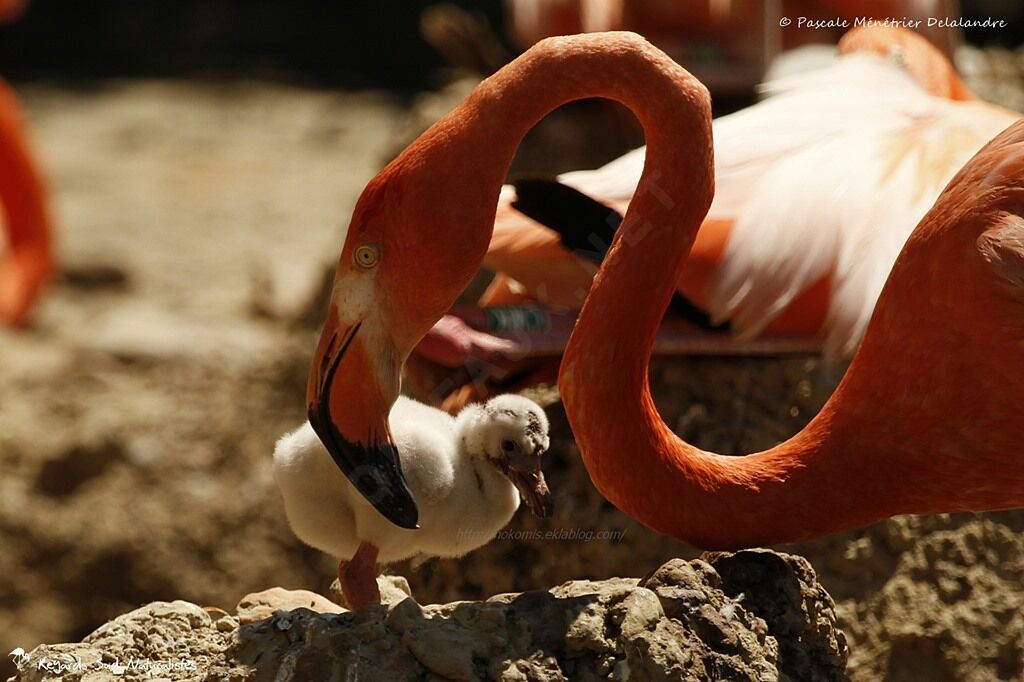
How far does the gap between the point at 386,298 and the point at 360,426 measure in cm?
20

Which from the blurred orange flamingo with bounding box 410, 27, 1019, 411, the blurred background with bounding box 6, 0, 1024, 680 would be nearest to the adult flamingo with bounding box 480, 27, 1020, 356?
the blurred orange flamingo with bounding box 410, 27, 1019, 411

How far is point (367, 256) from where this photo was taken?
228 centimetres

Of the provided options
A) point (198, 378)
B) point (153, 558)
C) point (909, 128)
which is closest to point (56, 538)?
point (153, 558)

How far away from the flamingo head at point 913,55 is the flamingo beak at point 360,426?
2082 mm

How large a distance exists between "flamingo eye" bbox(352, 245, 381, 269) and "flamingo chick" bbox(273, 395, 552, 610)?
0.35m

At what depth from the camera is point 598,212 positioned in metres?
2.90

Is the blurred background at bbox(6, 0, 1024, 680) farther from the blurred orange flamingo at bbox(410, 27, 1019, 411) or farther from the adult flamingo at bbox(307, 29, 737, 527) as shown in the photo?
the adult flamingo at bbox(307, 29, 737, 527)

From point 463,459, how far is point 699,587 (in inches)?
22.5

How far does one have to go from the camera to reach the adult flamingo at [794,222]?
3.06 metres

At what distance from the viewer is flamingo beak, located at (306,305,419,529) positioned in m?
2.22

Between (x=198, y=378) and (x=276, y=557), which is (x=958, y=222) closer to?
(x=276, y=557)

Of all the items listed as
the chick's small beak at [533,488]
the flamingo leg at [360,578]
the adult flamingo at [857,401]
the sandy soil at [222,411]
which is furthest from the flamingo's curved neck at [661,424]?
the sandy soil at [222,411]

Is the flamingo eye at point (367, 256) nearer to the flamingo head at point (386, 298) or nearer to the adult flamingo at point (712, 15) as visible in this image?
the flamingo head at point (386, 298)

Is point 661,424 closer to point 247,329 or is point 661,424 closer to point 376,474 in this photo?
point 376,474
